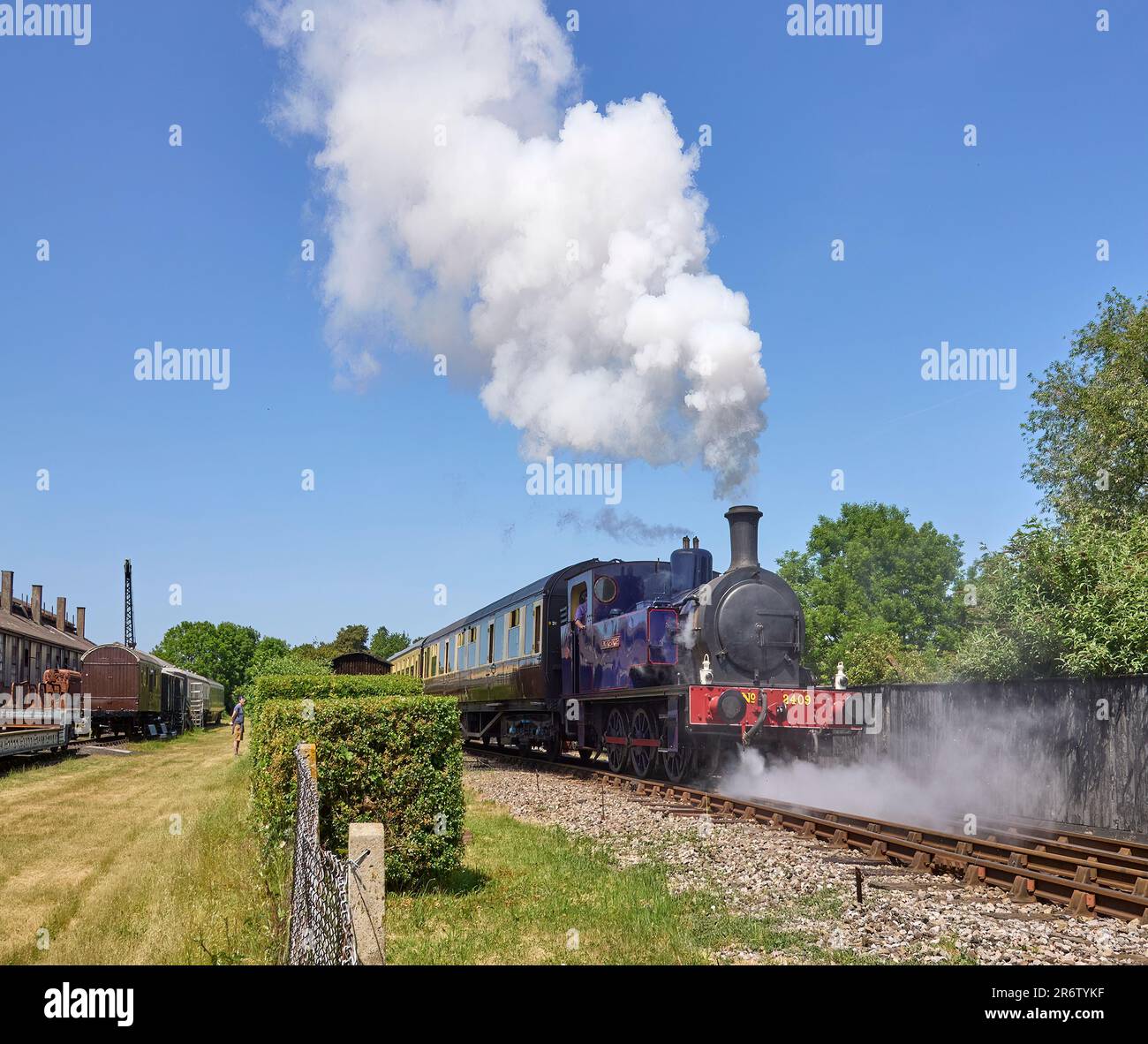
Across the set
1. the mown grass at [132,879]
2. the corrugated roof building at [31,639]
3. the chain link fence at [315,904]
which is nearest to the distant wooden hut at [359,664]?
the corrugated roof building at [31,639]

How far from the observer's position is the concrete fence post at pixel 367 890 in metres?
5.00

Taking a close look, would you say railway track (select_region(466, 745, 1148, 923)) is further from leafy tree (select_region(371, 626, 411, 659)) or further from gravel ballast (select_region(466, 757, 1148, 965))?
leafy tree (select_region(371, 626, 411, 659))

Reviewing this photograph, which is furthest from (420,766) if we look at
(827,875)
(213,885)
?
(827,875)

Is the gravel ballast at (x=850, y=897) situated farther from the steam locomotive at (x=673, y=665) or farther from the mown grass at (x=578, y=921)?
the steam locomotive at (x=673, y=665)

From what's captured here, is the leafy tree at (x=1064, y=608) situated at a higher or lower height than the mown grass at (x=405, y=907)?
higher

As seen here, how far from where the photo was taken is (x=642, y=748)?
1759 centimetres

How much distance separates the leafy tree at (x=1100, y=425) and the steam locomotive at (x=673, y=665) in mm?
11945

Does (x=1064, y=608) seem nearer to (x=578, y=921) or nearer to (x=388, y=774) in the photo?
(x=578, y=921)

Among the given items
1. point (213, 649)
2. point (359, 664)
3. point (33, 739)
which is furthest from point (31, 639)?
point (213, 649)

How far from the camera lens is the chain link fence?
4398 millimetres

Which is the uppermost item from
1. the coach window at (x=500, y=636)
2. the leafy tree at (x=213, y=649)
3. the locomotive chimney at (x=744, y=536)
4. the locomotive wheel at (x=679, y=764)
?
the locomotive chimney at (x=744, y=536)

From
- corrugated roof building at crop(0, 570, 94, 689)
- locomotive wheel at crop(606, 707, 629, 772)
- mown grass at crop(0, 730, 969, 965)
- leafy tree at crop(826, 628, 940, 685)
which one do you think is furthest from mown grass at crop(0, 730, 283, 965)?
corrugated roof building at crop(0, 570, 94, 689)

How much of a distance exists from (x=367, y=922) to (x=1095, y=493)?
27947mm
